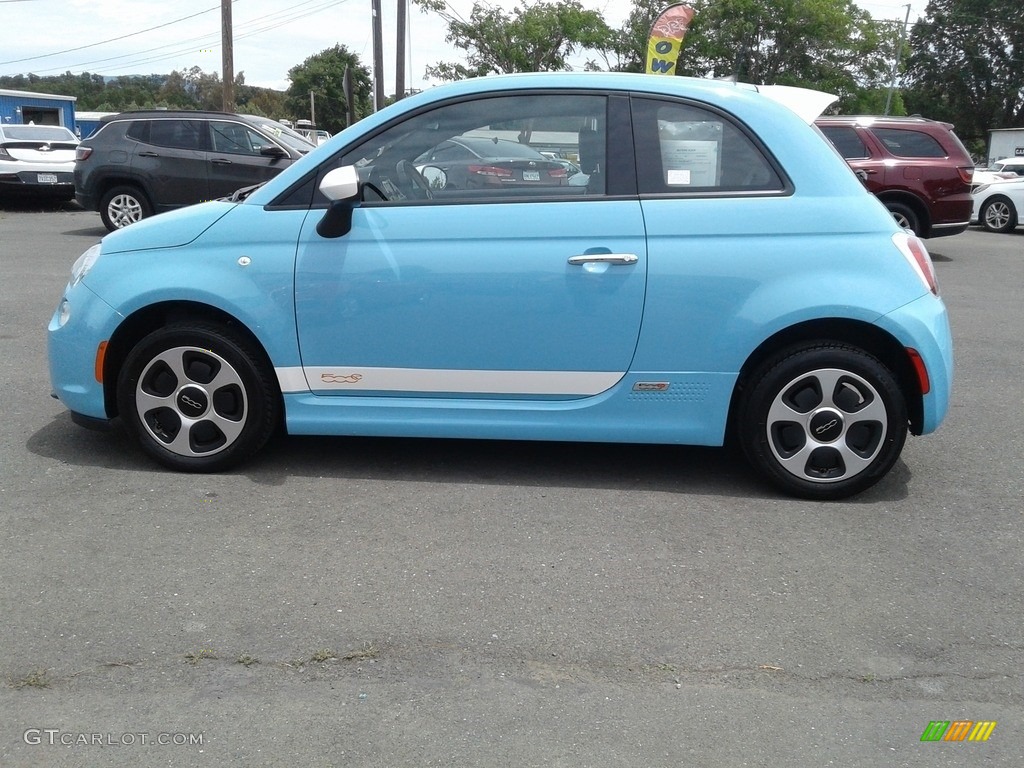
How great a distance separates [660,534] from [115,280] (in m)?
2.64

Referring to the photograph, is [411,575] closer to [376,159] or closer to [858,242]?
[376,159]

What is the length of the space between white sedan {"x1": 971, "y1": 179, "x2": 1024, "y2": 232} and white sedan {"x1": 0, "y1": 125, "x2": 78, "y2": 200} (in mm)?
16284

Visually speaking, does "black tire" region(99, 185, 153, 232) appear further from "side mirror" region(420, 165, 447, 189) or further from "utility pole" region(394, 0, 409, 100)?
"utility pole" region(394, 0, 409, 100)

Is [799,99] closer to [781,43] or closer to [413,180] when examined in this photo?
[413,180]

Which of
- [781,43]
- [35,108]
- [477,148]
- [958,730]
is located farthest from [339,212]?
[35,108]

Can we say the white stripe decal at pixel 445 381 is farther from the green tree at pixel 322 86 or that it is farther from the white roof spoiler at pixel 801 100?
the green tree at pixel 322 86

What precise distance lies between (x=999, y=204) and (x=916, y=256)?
53.0ft

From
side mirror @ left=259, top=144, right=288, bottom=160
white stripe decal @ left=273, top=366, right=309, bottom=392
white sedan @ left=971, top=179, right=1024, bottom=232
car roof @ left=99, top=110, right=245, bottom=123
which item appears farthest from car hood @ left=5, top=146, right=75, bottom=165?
white sedan @ left=971, top=179, right=1024, bottom=232

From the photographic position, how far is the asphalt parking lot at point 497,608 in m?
2.74

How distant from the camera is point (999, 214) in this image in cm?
1852

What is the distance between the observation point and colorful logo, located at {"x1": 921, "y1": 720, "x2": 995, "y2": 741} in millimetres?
2770

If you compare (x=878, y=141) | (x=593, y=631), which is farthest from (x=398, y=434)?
(x=878, y=141)

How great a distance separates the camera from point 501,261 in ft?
13.9

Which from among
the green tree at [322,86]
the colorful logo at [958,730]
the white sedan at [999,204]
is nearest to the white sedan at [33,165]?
the white sedan at [999,204]
